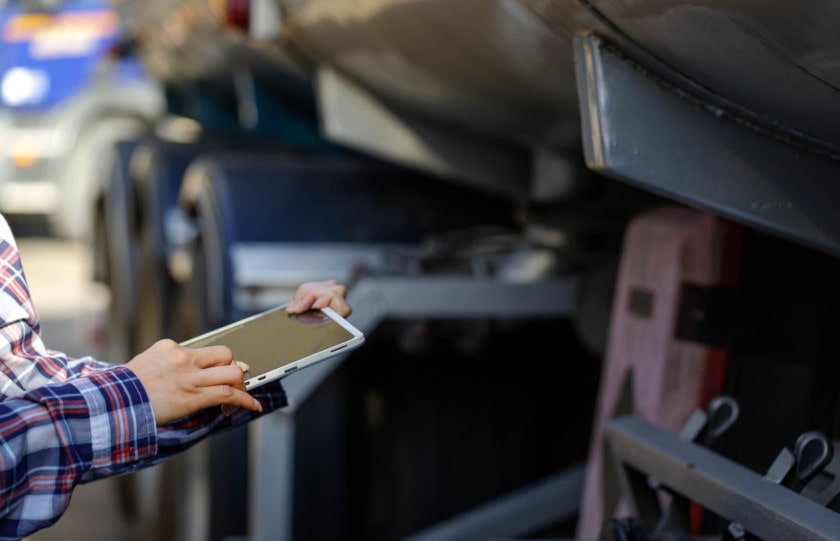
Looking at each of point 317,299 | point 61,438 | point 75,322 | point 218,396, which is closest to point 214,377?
point 218,396

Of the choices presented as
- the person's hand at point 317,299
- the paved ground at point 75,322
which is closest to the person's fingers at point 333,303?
the person's hand at point 317,299

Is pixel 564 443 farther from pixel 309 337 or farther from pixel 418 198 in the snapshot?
pixel 309 337

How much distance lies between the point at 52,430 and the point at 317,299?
0.40 metres

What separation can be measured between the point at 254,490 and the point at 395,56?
2.94 feet

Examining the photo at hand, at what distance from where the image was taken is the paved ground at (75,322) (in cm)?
384

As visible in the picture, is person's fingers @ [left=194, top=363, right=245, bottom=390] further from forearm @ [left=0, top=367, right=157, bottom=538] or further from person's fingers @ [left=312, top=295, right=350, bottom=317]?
person's fingers @ [left=312, top=295, right=350, bottom=317]

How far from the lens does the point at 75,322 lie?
21.8ft

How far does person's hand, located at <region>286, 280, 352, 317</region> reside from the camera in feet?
4.56

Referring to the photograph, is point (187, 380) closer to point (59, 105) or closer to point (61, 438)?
point (61, 438)

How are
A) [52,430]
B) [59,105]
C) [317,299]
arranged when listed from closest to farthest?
1. [52,430]
2. [317,299]
3. [59,105]

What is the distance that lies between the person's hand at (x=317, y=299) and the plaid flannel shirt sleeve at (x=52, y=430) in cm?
27

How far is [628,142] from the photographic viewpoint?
1.43m

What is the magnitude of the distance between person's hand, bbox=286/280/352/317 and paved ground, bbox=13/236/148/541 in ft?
8.32

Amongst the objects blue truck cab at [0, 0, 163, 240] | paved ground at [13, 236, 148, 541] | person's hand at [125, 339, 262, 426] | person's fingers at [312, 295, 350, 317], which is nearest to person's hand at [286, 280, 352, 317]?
person's fingers at [312, 295, 350, 317]
